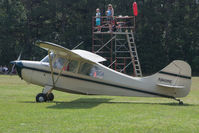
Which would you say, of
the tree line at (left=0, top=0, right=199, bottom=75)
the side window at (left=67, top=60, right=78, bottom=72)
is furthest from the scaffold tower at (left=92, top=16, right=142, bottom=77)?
the side window at (left=67, top=60, right=78, bottom=72)

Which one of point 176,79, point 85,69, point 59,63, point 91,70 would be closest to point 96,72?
point 91,70

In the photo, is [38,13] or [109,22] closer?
[109,22]

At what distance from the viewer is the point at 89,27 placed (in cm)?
5184

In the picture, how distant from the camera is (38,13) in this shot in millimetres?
53188

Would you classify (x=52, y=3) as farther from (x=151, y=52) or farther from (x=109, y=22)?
(x=109, y=22)

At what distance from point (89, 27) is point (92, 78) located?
122ft

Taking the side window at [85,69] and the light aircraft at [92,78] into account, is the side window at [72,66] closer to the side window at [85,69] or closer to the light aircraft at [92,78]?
the light aircraft at [92,78]

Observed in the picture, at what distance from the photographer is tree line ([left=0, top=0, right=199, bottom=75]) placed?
159 ft

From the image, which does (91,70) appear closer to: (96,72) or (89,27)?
(96,72)

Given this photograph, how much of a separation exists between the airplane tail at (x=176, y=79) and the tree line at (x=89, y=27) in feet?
111

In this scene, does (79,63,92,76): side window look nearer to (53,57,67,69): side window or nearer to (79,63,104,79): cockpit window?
(79,63,104,79): cockpit window

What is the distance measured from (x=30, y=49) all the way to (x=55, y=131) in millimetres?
47289

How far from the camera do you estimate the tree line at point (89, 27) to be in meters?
48.6

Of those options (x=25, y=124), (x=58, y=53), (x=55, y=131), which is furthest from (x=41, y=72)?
(x=55, y=131)
